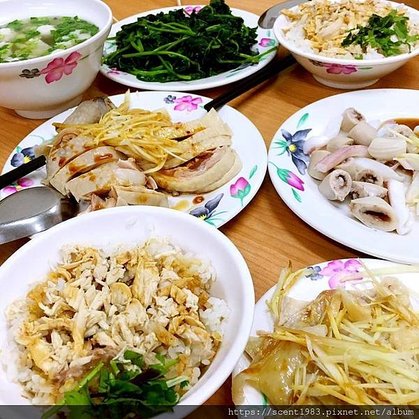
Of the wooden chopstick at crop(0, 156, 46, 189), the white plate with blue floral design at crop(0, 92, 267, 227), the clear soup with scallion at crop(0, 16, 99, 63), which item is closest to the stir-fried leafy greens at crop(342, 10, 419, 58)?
the white plate with blue floral design at crop(0, 92, 267, 227)

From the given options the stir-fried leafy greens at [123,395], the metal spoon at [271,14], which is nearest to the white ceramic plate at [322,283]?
the stir-fried leafy greens at [123,395]

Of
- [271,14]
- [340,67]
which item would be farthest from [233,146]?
[271,14]

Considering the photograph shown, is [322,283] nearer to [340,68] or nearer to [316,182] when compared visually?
[316,182]

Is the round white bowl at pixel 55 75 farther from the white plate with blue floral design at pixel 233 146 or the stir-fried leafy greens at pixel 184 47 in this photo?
the stir-fried leafy greens at pixel 184 47

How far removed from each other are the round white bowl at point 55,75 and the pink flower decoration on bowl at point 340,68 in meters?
0.76

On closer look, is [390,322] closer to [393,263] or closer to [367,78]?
[393,263]

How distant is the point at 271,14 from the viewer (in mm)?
2285

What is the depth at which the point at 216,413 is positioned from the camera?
0.99 metres

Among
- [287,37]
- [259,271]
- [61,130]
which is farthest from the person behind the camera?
[287,37]

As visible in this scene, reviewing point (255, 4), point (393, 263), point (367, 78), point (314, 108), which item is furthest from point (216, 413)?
point (255, 4)

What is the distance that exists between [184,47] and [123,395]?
157cm

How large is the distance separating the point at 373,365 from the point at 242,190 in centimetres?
61

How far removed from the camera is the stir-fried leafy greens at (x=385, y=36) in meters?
1.83

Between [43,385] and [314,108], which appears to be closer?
[43,385]
